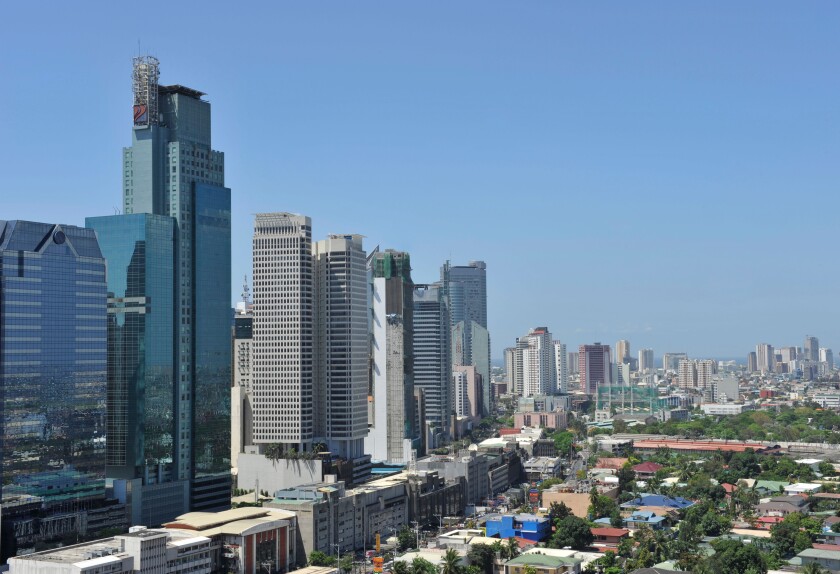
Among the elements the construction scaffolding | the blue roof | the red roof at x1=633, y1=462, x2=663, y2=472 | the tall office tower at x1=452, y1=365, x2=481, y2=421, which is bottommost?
the blue roof

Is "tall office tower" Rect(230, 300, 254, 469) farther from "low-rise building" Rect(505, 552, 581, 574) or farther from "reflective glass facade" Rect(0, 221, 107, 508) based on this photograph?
"low-rise building" Rect(505, 552, 581, 574)

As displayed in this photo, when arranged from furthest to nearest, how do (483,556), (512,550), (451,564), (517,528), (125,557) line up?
1. (517,528)
2. (512,550)
3. (483,556)
4. (451,564)
5. (125,557)

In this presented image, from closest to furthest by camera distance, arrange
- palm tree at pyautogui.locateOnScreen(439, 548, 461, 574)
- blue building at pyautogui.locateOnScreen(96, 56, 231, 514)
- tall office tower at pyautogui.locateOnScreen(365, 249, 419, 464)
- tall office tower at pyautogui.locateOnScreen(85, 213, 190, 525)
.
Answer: palm tree at pyautogui.locateOnScreen(439, 548, 461, 574) → tall office tower at pyautogui.locateOnScreen(85, 213, 190, 525) → blue building at pyautogui.locateOnScreen(96, 56, 231, 514) → tall office tower at pyautogui.locateOnScreen(365, 249, 419, 464)

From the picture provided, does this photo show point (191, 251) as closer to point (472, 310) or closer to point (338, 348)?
point (338, 348)

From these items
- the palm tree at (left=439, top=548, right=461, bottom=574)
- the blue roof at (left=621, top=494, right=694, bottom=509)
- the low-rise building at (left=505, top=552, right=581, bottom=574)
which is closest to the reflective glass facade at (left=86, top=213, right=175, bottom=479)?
the palm tree at (left=439, top=548, right=461, bottom=574)

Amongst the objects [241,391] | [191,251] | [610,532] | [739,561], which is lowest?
[610,532]

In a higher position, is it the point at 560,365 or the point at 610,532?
the point at 560,365

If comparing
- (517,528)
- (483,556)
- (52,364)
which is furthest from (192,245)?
(517,528)
